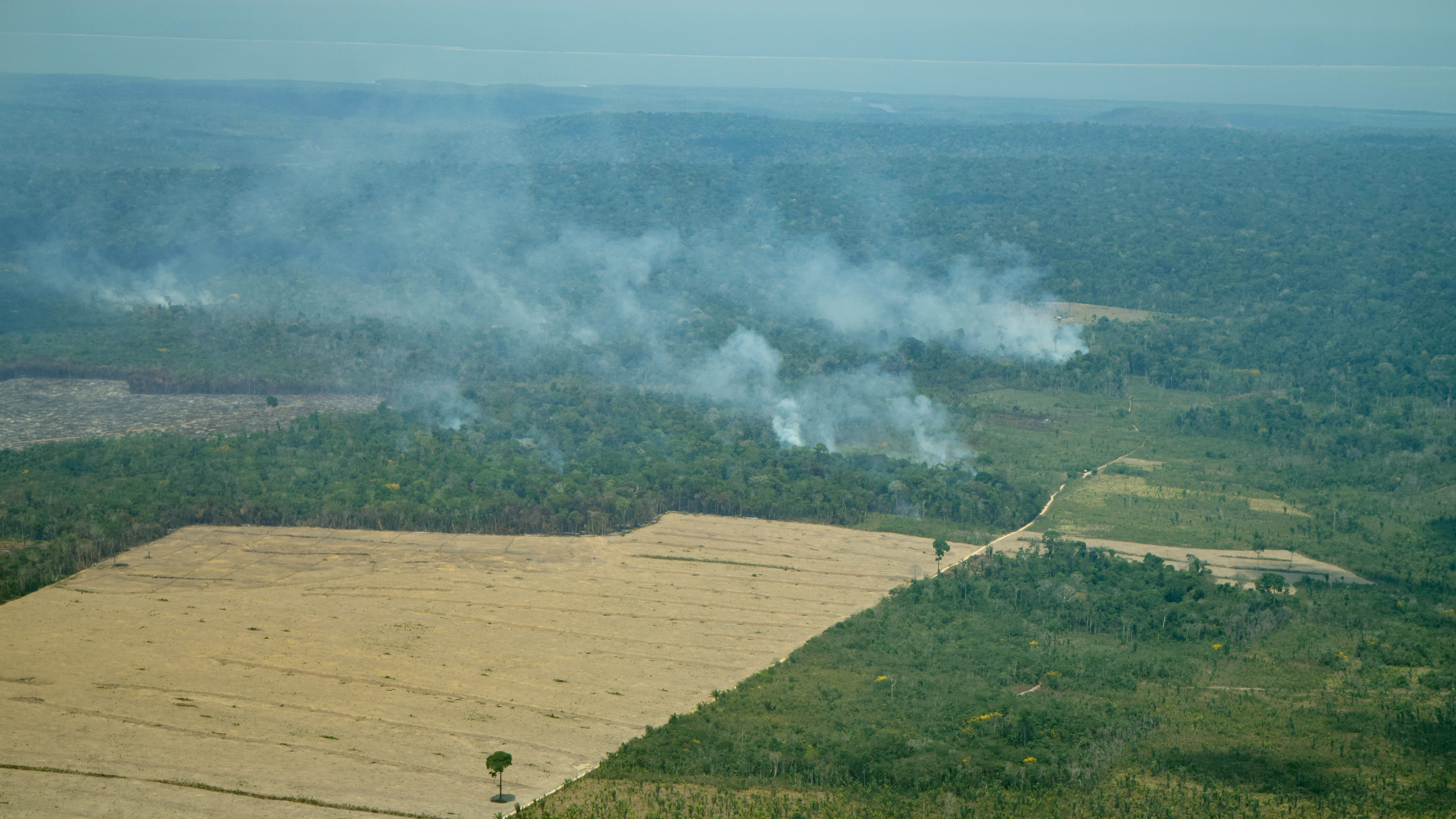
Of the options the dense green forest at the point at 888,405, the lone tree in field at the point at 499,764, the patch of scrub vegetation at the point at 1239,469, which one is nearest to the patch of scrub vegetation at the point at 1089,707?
the dense green forest at the point at 888,405

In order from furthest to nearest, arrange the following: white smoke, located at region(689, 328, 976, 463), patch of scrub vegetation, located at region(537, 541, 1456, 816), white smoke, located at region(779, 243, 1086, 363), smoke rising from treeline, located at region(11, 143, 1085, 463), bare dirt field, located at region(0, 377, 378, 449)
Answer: white smoke, located at region(779, 243, 1086, 363), smoke rising from treeline, located at region(11, 143, 1085, 463), bare dirt field, located at region(0, 377, 378, 449), white smoke, located at region(689, 328, 976, 463), patch of scrub vegetation, located at region(537, 541, 1456, 816)

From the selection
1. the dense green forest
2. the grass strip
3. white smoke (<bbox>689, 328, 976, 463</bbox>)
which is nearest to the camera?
the dense green forest

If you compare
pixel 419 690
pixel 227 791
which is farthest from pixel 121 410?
pixel 227 791

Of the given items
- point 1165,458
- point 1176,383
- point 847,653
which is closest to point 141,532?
point 847,653

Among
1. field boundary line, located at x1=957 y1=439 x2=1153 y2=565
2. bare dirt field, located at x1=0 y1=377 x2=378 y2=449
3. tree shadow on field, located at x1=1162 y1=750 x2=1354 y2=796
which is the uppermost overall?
bare dirt field, located at x1=0 y1=377 x2=378 y2=449

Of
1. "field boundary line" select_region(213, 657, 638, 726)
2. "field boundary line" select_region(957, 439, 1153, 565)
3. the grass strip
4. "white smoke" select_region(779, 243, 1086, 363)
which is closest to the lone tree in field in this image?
"field boundary line" select_region(213, 657, 638, 726)

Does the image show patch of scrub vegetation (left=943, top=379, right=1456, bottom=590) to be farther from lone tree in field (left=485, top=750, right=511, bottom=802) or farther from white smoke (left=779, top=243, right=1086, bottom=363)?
lone tree in field (left=485, top=750, right=511, bottom=802)

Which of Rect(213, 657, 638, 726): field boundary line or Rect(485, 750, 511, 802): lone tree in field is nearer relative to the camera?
Rect(485, 750, 511, 802): lone tree in field

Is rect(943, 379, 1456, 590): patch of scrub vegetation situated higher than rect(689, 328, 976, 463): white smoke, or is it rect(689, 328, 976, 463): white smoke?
rect(689, 328, 976, 463): white smoke
